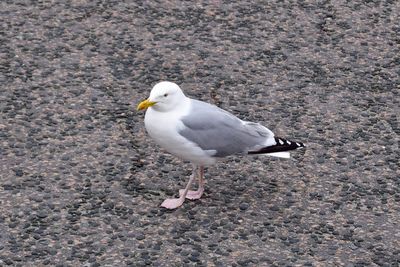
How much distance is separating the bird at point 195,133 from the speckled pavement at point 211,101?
0.25 m

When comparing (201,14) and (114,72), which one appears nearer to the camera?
(114,72)

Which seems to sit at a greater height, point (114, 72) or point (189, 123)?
point (189, 123)

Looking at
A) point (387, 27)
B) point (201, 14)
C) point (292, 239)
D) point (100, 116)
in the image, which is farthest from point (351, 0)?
point (292, 239)

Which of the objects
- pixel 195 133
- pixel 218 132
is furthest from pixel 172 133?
pixel 218 132

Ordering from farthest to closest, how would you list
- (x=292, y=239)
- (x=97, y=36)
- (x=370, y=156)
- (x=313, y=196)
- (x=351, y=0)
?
1. (x=351, y=0)
2. (x=97, y=36)
3. (x=370, y=156)
4. (x=313, y=196)
5. (x=292, y=239)

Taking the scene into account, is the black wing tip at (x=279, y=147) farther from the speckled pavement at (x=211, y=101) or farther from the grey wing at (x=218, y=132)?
the speckled pavement at (x=211, y=101)

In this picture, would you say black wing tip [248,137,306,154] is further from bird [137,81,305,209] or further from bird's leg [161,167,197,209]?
→ bird's leg [161,167,197,209]

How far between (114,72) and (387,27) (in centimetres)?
200

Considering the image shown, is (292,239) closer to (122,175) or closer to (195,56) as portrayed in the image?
(122,175)

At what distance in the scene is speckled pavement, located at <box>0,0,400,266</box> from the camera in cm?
375

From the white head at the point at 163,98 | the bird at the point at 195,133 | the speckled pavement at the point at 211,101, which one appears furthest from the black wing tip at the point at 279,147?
the white head at the point at 163,98

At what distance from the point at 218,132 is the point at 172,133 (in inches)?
9.4

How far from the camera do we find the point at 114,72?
5102mm

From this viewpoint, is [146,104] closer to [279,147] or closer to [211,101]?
[279,147]
